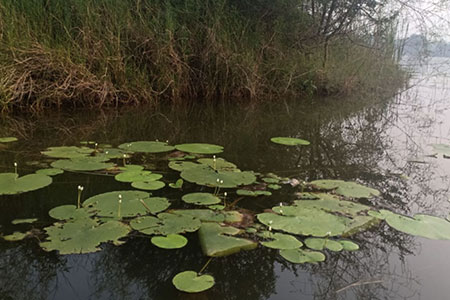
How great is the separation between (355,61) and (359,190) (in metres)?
4.80

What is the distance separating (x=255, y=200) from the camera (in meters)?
1.81

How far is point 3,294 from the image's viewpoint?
3.66ft

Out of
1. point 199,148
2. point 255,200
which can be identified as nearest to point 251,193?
point 255,200

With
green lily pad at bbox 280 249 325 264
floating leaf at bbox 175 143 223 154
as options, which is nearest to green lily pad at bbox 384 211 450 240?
green lily pad at bbox 280 249 325 264

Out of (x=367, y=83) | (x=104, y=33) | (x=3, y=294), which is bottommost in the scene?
(x=3, y=294)

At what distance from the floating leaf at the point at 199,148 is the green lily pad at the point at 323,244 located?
120 cm

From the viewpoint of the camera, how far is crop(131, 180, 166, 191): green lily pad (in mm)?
1834

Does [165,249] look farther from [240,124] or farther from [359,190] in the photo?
[240,124]

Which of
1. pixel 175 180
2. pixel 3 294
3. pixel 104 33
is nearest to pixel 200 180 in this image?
pixel 175 180

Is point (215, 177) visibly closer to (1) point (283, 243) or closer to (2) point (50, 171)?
(1) point (283, 243)

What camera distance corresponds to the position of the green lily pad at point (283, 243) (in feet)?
4.50

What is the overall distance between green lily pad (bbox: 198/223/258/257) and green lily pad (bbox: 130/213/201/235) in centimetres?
5

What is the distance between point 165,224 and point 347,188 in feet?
3.13

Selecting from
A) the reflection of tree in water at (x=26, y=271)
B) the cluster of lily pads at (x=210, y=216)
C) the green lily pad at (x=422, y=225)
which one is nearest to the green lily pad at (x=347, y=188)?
the cluster of lily pads at (x=210, y=216)
